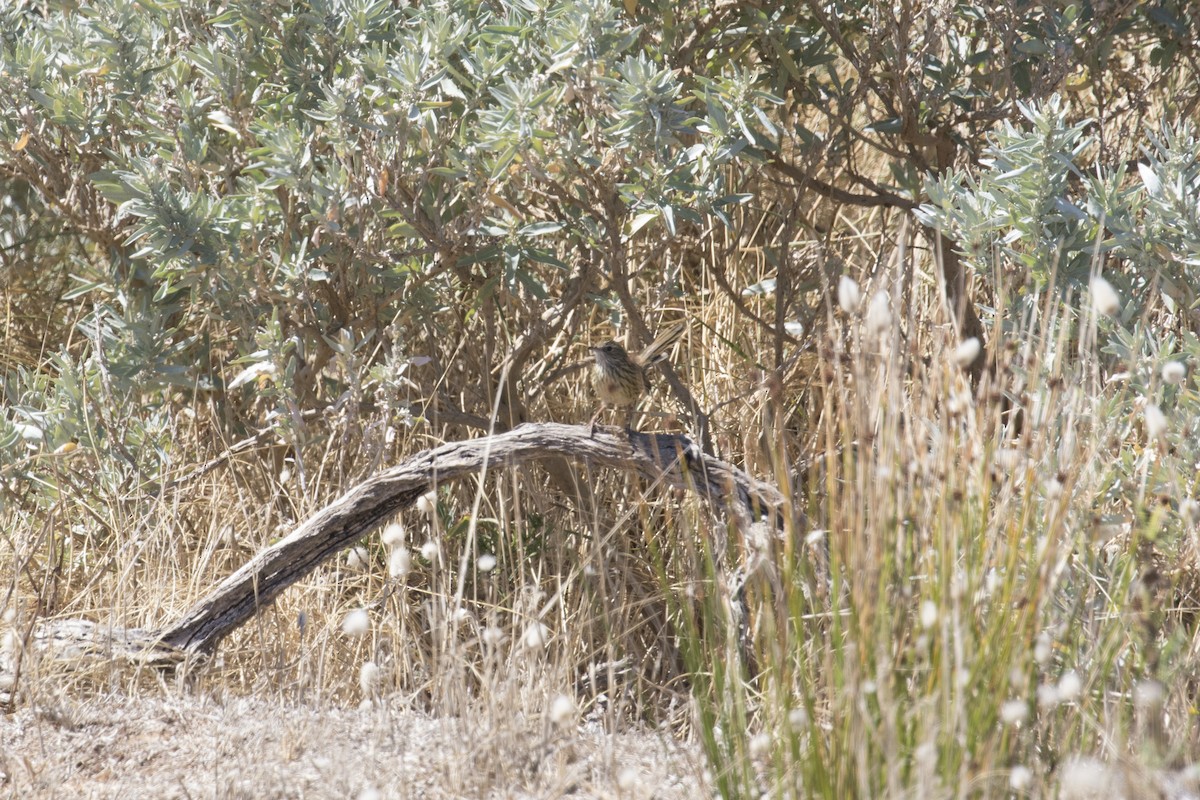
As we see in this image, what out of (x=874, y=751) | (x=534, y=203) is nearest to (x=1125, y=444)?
(x=874, y=751)

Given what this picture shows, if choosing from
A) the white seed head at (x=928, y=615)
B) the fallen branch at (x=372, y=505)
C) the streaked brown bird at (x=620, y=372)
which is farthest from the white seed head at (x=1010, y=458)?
the streaked brown bird at (x=620, y=372)

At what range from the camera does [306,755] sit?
2.89 m

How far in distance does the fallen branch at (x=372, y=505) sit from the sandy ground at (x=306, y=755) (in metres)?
0.25

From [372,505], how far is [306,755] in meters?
0.86

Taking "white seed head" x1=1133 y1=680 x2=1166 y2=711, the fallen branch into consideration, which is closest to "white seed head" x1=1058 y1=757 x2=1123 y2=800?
"white seed head" x1=1133 y1=680 x2=1166 y2=711

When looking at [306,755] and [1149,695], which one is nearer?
[1149,695]

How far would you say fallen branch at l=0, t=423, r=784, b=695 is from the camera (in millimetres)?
3457

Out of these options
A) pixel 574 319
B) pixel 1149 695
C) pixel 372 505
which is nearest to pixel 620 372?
pixel 574 319

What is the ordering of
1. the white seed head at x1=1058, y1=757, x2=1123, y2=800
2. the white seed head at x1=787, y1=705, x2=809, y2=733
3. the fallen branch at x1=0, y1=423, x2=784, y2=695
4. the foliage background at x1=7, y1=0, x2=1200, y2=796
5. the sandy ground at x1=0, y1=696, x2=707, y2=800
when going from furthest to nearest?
the fallen branch at x1=0, y1=423, x2=784, y2=695
the foliage background at x1=7, y1=0, x2=1200, y2=796
the sandy ground at x1=0, y1=696, x2=707, y2=800
the white seed head at x1=787, y1=705, x2=809, y2=733
the white seed head at x1=1058, y1=757, x2=1123, y2=800

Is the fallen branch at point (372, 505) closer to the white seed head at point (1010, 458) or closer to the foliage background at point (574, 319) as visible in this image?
the foliage background at point (574, 319)

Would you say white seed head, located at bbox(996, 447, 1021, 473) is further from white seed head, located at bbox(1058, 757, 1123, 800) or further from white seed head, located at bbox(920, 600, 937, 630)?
white seed head, located at bbox(1058, 757, 1123, 800)

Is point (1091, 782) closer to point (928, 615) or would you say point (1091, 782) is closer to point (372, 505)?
point (928, 615)

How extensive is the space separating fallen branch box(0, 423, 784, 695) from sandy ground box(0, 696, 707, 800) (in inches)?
9.7

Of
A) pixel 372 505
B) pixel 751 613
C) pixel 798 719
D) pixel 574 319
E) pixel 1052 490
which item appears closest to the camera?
pixel 798 719
